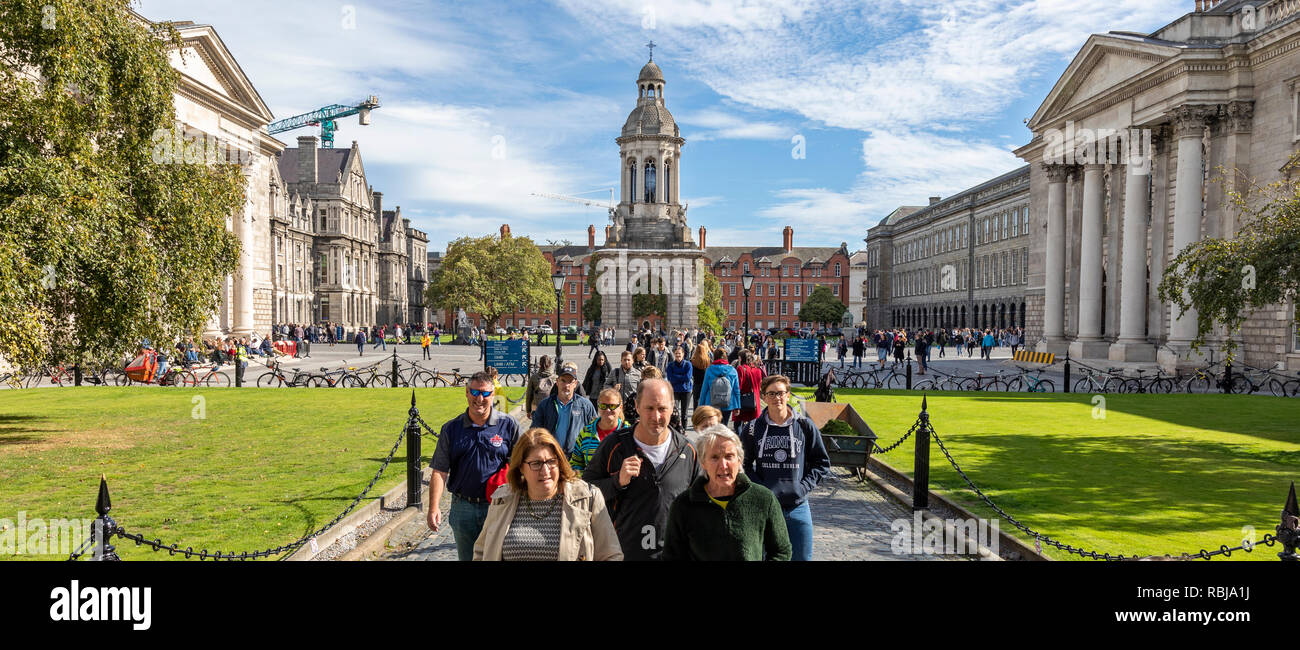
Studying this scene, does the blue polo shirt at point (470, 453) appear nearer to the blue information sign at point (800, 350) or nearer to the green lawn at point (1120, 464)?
the green lawn at point (1120, 464)

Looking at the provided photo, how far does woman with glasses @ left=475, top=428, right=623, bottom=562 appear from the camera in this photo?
3895 mm

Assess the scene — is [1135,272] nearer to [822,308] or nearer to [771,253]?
[822,308]

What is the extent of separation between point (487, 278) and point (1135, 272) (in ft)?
182

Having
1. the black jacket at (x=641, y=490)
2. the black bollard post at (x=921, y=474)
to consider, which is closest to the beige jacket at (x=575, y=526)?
the black jacket at (x=641, y=490)

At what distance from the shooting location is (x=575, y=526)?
3922 millimetres

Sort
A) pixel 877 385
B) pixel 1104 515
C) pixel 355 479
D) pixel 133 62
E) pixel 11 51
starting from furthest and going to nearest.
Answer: pixel 877 385 < pixel 133 62 < pixel 11 51 < pixel 355 479 < pixel 1104 515

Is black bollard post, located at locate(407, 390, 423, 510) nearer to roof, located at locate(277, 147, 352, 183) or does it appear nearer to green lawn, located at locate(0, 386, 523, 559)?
green lawn, located at locate(0, 386, 523, 559)

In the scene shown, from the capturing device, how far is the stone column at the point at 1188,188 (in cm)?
2944

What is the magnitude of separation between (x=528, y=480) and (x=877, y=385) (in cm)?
2358

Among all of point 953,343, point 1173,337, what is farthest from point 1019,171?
point 1173,337

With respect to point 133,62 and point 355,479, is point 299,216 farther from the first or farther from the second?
point 355,479

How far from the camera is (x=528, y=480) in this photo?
13.0 ft

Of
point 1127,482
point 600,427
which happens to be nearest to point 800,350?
point 1127,482

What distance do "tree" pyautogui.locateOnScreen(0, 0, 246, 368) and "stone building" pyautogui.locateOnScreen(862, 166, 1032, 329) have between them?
6251 centimetres
